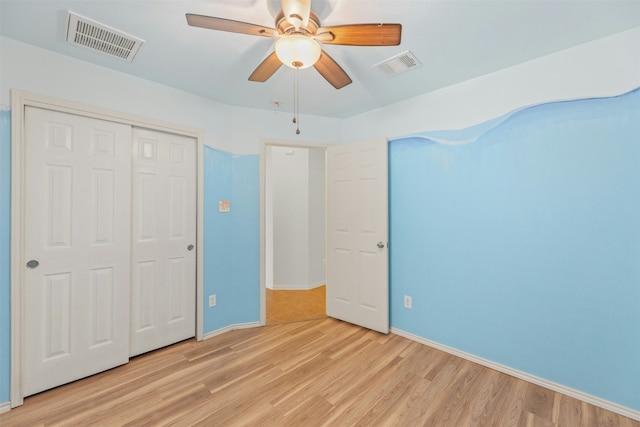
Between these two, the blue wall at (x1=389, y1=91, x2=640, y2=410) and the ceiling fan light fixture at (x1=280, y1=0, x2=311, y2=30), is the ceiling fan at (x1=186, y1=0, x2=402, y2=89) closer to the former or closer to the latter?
the ceiling fan light fixture at (x1=280, y1=0, x2=311, y2=30)

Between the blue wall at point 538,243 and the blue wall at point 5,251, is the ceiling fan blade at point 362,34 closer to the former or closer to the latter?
the blue wall at point 538,243

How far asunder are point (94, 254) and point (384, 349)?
2.57m

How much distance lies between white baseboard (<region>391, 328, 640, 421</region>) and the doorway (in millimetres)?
2162

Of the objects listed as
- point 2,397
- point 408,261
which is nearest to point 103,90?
point 2,397

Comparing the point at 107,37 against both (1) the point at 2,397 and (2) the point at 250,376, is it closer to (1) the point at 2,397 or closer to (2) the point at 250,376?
(1) the point at 2,397

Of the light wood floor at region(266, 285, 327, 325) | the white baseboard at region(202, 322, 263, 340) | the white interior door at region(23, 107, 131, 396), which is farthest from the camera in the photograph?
the light wood floor at region(266, 285, 327, 325)

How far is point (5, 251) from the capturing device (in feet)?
5.81

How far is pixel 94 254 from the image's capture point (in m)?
2.14

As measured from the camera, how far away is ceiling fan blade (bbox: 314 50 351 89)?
5.26 ft

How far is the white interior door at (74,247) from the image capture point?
188 cm

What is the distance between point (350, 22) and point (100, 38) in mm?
1617

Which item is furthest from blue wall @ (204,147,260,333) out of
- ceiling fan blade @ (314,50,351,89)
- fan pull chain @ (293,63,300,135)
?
ceiling fan blade @ (314,50,351,89)

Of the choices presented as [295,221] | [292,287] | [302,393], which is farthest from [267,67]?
[292,287]

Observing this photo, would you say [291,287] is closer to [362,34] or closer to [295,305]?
[295,305]
